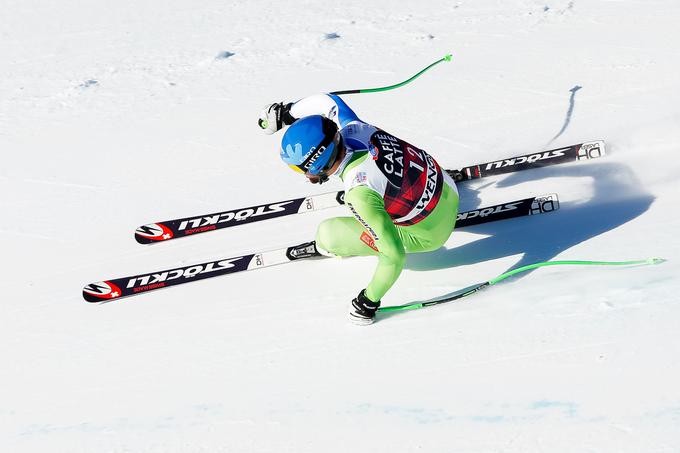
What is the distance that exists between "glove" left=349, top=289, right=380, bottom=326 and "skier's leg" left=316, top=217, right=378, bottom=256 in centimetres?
36

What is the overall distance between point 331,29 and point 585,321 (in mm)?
4820

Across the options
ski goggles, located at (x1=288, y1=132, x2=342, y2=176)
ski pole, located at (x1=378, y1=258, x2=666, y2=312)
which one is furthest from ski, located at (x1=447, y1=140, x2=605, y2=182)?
ski goggles, located at (x1=288, y1=132, x2=342, y2=176)

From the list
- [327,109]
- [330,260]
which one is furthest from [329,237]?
[327,109]

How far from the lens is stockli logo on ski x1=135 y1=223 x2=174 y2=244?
630cm

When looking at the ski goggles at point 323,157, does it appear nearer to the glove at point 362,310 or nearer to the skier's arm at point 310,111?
the skier's arm at point 310,111

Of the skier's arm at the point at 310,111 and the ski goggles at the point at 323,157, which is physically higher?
the skier's arm at the point at 310,111

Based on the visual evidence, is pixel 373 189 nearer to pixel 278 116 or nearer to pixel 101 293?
pixel 278 116

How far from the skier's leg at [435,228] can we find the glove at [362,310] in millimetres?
486

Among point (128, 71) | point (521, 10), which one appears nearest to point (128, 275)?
point (128, 71)

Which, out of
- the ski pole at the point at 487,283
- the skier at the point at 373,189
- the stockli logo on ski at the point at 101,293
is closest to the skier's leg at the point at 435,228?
the skier at the point at 373,189

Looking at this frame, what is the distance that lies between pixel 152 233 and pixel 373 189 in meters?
2.28

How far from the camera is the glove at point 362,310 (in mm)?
5062

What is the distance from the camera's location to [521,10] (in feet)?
26.6

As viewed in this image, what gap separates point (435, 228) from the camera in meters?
5.24
